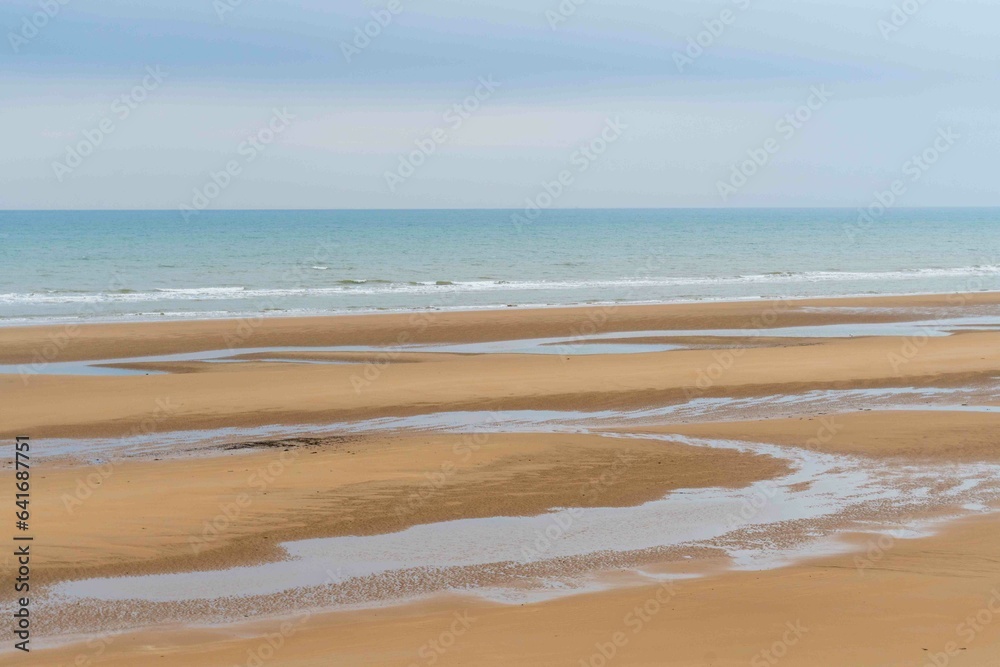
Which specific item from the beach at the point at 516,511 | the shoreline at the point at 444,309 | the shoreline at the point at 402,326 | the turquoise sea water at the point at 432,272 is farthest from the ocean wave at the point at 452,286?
the beach at the point at 516,511

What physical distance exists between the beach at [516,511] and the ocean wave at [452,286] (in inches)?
682

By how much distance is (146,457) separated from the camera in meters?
11.9

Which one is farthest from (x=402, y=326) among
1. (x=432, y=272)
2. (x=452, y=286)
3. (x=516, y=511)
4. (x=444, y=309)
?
(x=432, y=272)

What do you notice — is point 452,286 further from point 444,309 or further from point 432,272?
point 444,309

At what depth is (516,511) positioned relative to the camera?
31.4 ft

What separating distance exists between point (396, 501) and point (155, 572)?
2.62 meters

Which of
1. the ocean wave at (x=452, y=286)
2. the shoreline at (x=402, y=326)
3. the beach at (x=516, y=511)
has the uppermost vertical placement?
the ocean wave at (x=452, y=286)

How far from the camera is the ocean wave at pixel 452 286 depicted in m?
36.0

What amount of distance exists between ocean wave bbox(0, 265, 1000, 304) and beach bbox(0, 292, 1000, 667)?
56.8 feet

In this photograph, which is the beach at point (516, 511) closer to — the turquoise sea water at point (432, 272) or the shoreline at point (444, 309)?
the shoreline at point (444, 309)

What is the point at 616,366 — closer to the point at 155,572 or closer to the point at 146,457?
the point at 146,457

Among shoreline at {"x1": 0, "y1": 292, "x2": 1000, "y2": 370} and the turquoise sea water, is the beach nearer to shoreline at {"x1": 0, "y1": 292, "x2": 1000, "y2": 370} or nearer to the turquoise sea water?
shoreline at {"x1": 0, "y1": 292, "x2": 1000, "y2": 370}

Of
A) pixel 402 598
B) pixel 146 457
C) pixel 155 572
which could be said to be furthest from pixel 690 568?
pixel 146 457

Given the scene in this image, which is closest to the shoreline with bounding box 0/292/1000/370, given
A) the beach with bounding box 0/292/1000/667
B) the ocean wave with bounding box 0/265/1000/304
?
the beach with bounding box 0/292/1000/667
